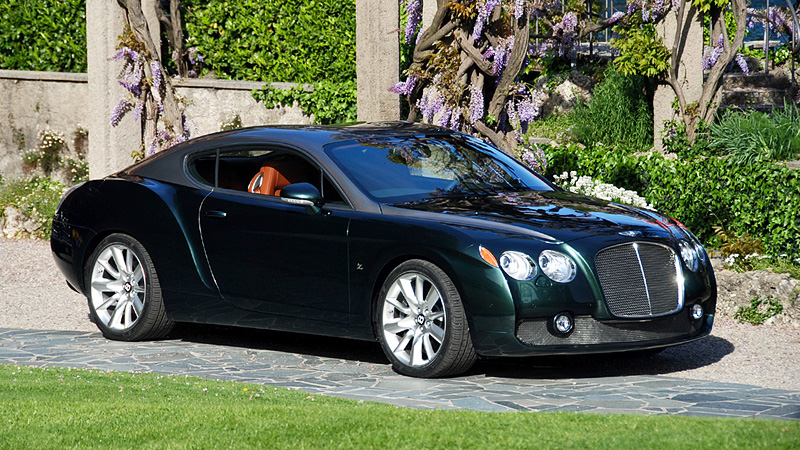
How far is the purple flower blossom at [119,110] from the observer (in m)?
13.5

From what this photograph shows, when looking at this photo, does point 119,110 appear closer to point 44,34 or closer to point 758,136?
point 44,34

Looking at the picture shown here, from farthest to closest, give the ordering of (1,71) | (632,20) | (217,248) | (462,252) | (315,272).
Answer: (1,71) < (632,20) < (217,248) < (315,272) < (462,252)

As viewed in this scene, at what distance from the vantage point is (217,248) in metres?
7.61

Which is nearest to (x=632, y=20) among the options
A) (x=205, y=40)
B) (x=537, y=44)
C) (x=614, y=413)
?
(x=537, y=44)

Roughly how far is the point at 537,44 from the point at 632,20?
3.85 ft

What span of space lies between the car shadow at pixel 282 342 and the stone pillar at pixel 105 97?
17.4 ft

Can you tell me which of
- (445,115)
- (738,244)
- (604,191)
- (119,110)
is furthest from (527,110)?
(119,110)

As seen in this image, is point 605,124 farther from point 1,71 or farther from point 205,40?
point 1,71

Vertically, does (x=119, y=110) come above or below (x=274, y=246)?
above

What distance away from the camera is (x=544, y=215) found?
22.2 feet

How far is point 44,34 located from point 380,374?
33.1 ft

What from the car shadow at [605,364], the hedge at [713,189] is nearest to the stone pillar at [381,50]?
the hedge at [713,189]

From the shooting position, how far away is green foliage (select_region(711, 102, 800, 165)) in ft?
35.1

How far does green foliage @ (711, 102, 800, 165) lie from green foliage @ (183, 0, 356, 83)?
492 centimetres
